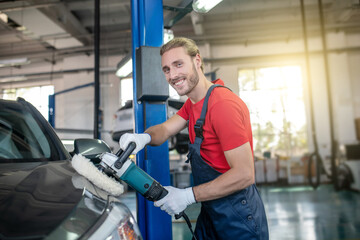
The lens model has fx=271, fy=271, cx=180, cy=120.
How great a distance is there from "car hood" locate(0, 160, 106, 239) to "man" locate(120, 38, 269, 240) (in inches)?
21.2

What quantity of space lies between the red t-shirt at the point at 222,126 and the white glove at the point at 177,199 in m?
0.23

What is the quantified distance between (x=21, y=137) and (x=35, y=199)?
0.88 m

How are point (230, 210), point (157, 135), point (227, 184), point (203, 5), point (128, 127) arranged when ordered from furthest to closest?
1. point (128, 127)
2. point (203, 5)
3. point (157, 135)
4. point (230, 210)
5. point (227, 184)

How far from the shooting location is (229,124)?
135cm

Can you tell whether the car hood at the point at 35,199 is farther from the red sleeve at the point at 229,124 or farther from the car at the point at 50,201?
the red sleeve at the point at 229,124

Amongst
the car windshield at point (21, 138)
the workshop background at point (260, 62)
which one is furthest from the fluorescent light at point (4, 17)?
the car windshield at point (21, 138)

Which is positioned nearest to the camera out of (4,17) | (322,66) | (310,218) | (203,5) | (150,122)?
(150,122)

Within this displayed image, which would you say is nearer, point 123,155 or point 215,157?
point 123,155

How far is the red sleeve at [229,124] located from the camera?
133 cm

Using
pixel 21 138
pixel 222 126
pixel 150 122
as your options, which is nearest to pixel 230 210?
pixel 222 126

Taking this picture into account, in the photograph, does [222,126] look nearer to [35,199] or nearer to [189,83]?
[189,83]

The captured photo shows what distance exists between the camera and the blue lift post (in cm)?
223

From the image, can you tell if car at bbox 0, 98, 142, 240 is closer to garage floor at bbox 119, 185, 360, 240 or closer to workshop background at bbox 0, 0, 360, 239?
garage floor at bbox 119, 185, 360, 240

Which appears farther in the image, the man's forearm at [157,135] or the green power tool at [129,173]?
the man's forearm at [157,135]
